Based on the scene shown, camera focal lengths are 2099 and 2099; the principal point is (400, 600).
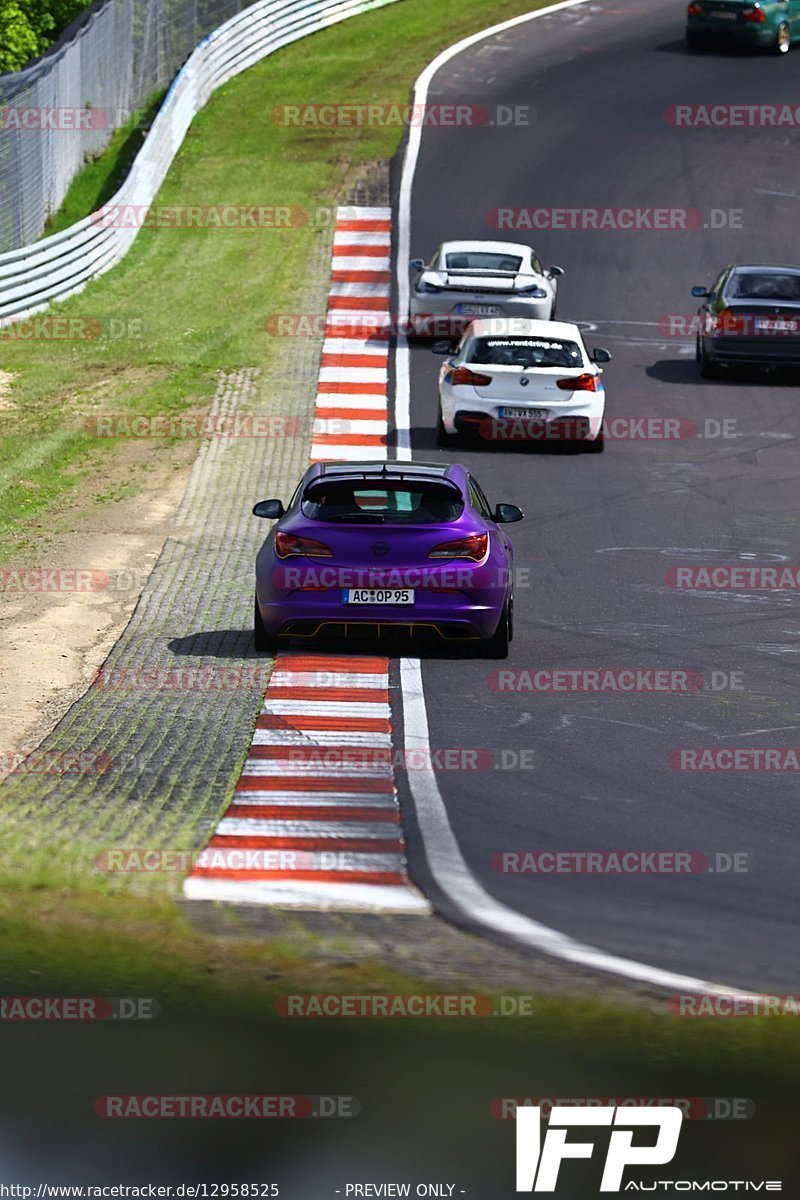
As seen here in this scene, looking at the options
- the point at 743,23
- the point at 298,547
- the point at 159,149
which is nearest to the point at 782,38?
the point at 743,23

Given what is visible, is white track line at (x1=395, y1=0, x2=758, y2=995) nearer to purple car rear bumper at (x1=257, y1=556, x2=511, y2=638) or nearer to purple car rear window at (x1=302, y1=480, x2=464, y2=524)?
purple car rear bumper at (x1=257, y1=556, x2=511, y2=638)

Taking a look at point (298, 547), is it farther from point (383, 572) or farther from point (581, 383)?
point (581, 383)

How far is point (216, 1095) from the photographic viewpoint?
6648 mm

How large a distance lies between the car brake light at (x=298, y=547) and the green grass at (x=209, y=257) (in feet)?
18.2

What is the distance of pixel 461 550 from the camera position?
1433 centimetres

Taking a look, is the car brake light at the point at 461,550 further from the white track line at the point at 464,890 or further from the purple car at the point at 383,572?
the white track line at the point at 464,890

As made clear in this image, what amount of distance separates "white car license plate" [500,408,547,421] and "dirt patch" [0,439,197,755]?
12.0 ft

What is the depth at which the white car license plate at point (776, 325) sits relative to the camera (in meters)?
27.8

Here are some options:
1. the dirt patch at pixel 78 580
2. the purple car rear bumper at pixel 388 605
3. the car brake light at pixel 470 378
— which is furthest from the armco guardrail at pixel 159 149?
the purple car rear bumper at pixel 388 605

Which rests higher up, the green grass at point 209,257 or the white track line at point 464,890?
the white track line at point 464,890

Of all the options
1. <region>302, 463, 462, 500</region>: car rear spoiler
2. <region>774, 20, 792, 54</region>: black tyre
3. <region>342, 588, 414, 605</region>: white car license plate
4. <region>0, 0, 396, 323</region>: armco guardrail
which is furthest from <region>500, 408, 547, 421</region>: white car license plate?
<region>774, 20, 792, 54</region>: black tyre

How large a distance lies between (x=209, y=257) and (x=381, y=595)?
23157mm

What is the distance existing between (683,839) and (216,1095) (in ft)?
12.7

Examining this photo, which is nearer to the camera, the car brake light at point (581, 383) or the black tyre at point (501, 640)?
the black tyre at point (501, 640)
